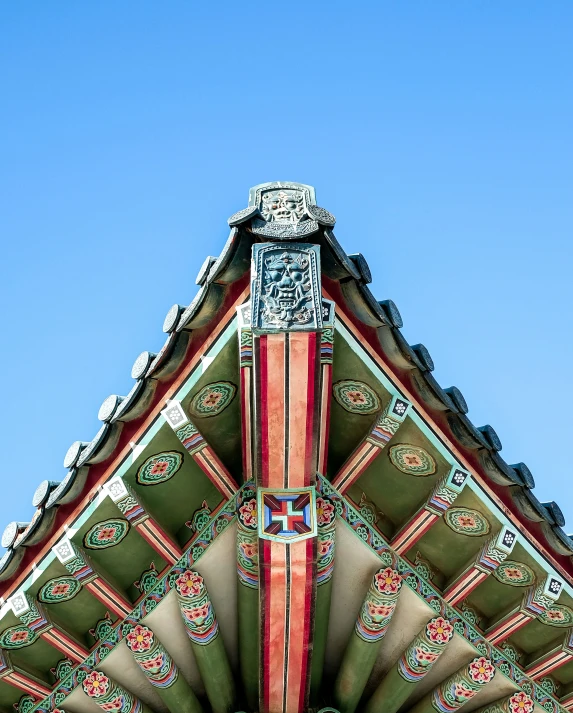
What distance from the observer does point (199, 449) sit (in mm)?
7754

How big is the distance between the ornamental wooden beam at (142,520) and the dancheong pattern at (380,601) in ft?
4.61

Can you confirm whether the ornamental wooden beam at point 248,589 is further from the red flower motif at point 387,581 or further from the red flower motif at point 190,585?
the red flower motif at point 387,581

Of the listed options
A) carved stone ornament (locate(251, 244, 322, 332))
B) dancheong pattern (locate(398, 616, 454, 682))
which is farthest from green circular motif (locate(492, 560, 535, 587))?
carved stone ornament (locate(251, 244, 322, 332))

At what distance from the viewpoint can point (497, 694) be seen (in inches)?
346

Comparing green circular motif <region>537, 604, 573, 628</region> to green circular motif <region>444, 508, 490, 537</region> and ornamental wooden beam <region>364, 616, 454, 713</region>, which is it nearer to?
ornamental wooden beam <region>364, 616, 454, 713</region>

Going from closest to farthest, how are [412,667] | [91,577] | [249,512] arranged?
[249,512]
[91,577]
[412,667]

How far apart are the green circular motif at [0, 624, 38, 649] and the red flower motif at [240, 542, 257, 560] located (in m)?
1.61

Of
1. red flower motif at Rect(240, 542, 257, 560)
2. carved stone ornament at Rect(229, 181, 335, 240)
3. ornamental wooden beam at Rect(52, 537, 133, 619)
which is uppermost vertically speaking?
carved stone ornament at Rect(229, 181, 335, 240)

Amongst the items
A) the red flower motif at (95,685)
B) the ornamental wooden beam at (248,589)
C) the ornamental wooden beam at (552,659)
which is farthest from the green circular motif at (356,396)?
the red flower motif at (95,685)

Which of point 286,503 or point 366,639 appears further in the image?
point 366,639

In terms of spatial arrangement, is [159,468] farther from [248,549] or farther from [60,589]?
[60,589]

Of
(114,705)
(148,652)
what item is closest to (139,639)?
(148,652)

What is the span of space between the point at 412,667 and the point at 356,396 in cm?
221

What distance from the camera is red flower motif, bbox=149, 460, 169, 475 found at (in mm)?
7812
